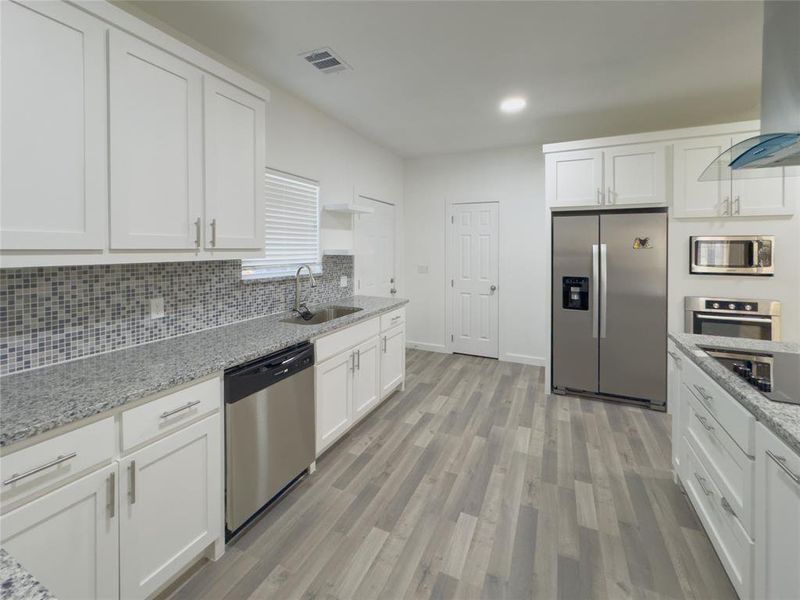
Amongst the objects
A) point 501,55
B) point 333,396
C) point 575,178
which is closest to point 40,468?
point 333,396

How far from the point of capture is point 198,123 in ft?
6.36

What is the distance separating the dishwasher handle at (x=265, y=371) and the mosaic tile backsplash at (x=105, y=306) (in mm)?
669

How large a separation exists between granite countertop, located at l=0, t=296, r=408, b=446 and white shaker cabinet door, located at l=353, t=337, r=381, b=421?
0.60 m

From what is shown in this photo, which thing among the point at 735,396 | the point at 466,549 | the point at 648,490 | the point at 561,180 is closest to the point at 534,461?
the point at 648,490

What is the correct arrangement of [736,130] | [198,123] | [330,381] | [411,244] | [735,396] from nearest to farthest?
[735,396]
[198,123]
[330,381]
[736,130]
[411,244]

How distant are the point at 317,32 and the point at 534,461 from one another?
308 centimetres

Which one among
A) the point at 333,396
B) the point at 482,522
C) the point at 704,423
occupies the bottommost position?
the point at 482,522

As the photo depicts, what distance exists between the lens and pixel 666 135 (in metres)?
3.23

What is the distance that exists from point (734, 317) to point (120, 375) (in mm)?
4227

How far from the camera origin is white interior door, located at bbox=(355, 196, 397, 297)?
14.1 ft

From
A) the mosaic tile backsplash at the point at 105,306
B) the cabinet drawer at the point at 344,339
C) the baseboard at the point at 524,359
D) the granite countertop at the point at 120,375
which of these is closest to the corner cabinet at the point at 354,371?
the cabinet drawer at the point at 344,339

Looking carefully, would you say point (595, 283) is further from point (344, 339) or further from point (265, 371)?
point (265, 371)

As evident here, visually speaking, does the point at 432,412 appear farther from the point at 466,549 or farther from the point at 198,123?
the point at 198,123

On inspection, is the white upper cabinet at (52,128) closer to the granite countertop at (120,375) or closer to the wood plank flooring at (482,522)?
the granite countertop at (120,375)
